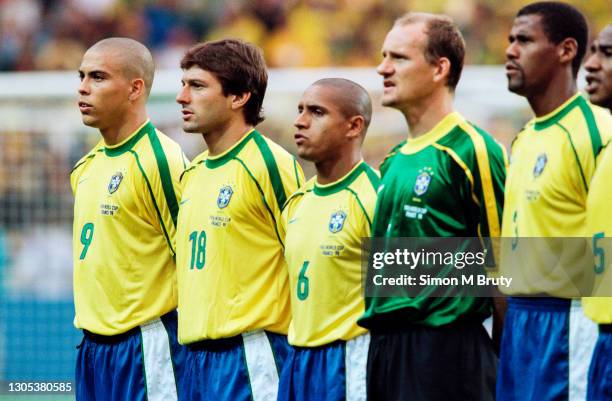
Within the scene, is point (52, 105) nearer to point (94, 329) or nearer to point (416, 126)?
point (94, 329)

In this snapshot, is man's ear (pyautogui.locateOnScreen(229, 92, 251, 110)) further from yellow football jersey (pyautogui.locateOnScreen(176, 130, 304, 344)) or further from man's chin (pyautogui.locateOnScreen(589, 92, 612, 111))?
man's chin (pyautogui.locateOnScreen(589, 92, 612, 111))

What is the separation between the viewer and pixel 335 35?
55.0ft

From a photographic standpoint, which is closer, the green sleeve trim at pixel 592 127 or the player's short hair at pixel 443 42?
the green sleeve trim at pixel 592 127

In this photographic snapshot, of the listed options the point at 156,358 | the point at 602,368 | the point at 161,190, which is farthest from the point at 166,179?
the point at 602,368

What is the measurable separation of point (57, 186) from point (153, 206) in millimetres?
4572

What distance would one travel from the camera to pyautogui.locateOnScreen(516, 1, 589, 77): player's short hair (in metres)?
6.20

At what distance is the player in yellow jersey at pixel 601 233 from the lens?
5.52 metres

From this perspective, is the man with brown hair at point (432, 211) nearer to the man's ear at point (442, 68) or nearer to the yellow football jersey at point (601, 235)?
the man's ear at point (442, 68)

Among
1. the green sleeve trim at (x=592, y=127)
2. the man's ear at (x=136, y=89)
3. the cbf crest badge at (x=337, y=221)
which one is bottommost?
the cbf crest badge at (x=337, y=221)

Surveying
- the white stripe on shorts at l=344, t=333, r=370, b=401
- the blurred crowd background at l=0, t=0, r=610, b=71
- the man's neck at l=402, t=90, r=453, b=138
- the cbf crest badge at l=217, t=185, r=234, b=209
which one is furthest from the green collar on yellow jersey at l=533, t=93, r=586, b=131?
the blurred crowd background at l=0, t=0, r=610, b=71

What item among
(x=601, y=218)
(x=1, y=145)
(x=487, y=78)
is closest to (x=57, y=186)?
(x=1, y=145)

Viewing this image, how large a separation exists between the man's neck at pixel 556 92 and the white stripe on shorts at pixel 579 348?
A: 3.21ft

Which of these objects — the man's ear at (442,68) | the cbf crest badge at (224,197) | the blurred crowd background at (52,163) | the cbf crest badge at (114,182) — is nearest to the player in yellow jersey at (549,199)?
the man's ear at (442,68)

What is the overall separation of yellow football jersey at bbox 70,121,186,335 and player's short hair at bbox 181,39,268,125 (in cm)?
59
